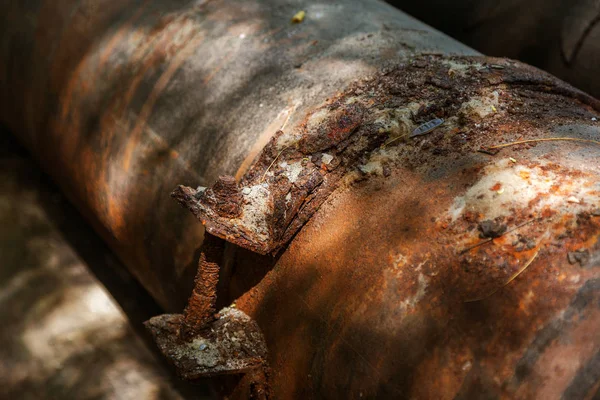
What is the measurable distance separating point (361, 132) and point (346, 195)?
153mm

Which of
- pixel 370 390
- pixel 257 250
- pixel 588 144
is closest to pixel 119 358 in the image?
pixel 257 250

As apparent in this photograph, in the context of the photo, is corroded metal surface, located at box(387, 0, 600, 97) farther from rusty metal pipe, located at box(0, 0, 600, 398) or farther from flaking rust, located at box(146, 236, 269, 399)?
flaking rust, located at box(146, 236, 269, 399)

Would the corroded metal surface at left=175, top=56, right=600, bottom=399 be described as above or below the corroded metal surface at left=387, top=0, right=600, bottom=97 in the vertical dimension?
above

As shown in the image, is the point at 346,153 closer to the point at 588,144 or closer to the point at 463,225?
the point at 463,225

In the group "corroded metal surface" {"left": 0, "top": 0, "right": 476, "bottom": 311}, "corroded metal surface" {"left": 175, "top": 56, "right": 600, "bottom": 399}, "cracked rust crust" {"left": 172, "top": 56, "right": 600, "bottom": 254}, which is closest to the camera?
"corroded metal surface" {"left": 175, "top": 56, "right": 600, "bottom": 399}

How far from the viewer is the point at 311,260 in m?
1.35

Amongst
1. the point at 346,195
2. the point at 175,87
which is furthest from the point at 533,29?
the point at 346,195

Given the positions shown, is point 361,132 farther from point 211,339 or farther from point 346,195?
point 211,339

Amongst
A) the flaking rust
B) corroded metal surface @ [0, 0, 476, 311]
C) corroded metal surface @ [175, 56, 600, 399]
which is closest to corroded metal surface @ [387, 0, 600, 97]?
corroded metal surface @ [0, 0, 476, 311]

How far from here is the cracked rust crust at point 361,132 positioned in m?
1.33

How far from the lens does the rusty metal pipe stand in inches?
41.9

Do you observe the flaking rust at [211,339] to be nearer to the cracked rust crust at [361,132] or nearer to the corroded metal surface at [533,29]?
the cracked rust crust at [361,132]

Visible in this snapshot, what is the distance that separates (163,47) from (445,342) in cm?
132

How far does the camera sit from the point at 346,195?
1.35m
